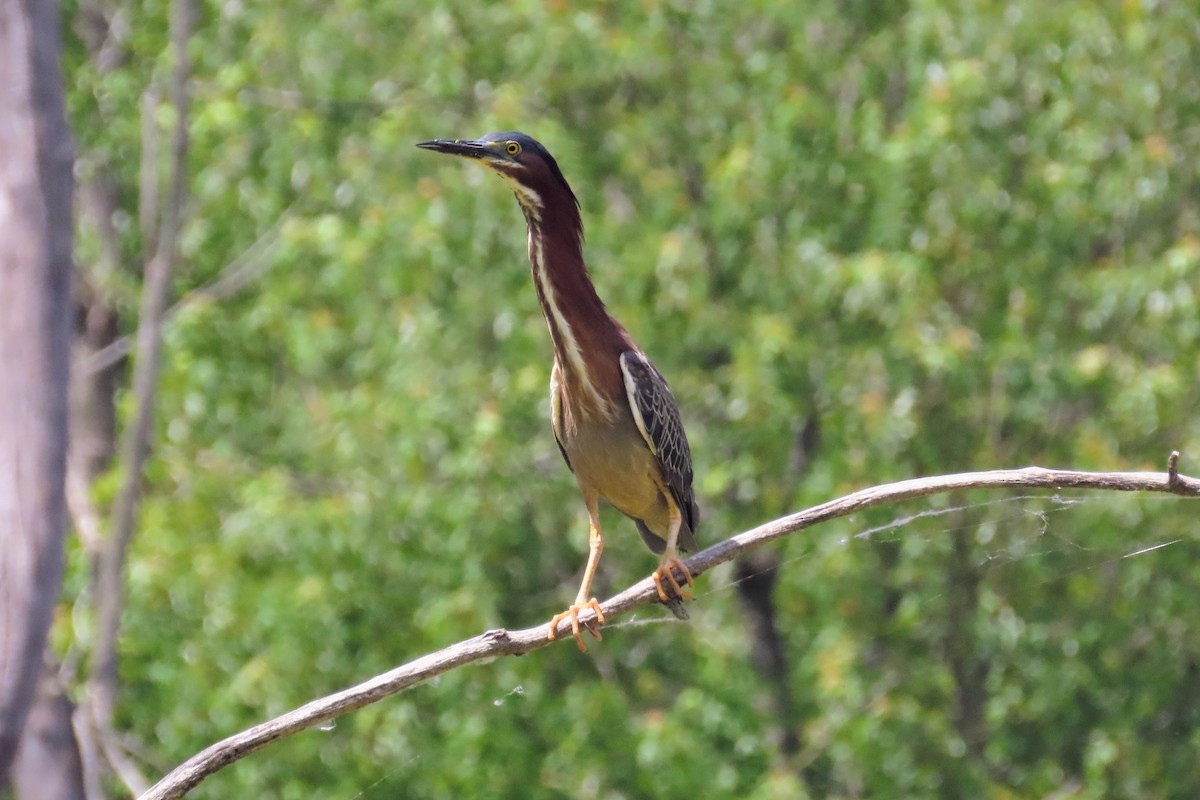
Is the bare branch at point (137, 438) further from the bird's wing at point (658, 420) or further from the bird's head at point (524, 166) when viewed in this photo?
the bird's head at point (524, 166)

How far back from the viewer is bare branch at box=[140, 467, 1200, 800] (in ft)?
12.1

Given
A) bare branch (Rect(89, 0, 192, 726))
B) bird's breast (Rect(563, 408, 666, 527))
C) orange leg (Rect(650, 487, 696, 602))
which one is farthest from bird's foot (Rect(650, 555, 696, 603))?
bare branch (Rect(89, 0, 192, 726))

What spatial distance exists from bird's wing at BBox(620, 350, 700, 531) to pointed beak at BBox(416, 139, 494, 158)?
0.93 meters

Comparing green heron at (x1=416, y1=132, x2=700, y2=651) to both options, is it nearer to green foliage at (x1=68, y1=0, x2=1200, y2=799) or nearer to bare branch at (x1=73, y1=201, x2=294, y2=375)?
green foliage at (x1=68, y1=0, x2=1200, y2=799)

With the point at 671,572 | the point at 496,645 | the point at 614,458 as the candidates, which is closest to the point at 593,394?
the point at 614,458

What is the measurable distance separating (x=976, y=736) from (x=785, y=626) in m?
1.44

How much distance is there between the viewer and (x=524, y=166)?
4520mm

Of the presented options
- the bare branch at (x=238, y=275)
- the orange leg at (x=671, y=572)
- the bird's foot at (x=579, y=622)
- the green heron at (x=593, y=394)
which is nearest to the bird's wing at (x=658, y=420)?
the green heron at (x=593, y=394)

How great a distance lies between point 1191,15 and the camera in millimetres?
9195

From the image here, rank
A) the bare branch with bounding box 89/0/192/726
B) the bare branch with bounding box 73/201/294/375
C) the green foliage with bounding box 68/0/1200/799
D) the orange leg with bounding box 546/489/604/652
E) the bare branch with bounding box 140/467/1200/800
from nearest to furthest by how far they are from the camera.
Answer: the bare branch with bounding box 140/467/1200/800, the orange leg with bounding box 546/489/604/652, the bare branch with bounding box 89/0/192/726, the green foliage with bounding box 68/0/1200/799, the bare branch with bounding box 73/201/294/375

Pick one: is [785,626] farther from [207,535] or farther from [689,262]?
[207,535]

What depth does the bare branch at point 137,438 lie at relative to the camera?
8.34 meters

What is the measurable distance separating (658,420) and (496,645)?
150 centimetres

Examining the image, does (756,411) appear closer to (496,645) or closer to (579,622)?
(579,622)
